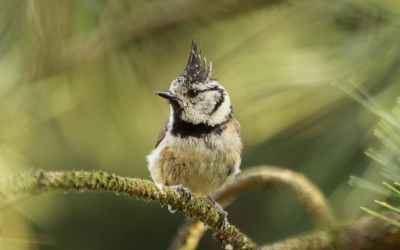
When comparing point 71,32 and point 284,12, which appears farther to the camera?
point 284,12

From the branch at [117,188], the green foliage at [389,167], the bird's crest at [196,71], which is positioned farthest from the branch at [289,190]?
the green foliage at [389,167]

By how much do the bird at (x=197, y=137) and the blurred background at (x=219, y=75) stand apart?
0.11m

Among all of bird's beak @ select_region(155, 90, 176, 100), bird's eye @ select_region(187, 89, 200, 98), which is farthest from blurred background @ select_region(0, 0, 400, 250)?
bird's eye @ select_region(187, 89, 200, 98)

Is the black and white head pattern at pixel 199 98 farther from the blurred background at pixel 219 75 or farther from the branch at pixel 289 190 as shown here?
the branch at pixel 289 190

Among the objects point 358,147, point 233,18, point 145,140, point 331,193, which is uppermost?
point 233,18

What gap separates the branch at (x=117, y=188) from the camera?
0.93 m

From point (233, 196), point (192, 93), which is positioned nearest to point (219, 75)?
point (192, 93)

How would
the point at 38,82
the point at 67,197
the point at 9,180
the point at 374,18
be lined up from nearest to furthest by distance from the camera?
1. the point at 9,180
2. the point at 38,82
3. the point at 374,18
4. the point at 67,197

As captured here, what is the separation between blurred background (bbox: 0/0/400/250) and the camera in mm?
1565

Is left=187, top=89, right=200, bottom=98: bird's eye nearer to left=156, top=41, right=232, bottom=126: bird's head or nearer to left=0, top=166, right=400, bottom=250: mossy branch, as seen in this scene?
left=156, top=41, right=232, bottom=126: bird's head

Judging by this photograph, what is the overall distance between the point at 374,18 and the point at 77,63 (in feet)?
3.25

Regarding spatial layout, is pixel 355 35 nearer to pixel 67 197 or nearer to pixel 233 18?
pixel 233 18

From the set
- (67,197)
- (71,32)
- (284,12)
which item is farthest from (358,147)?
(67,197)

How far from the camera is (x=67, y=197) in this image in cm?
312
